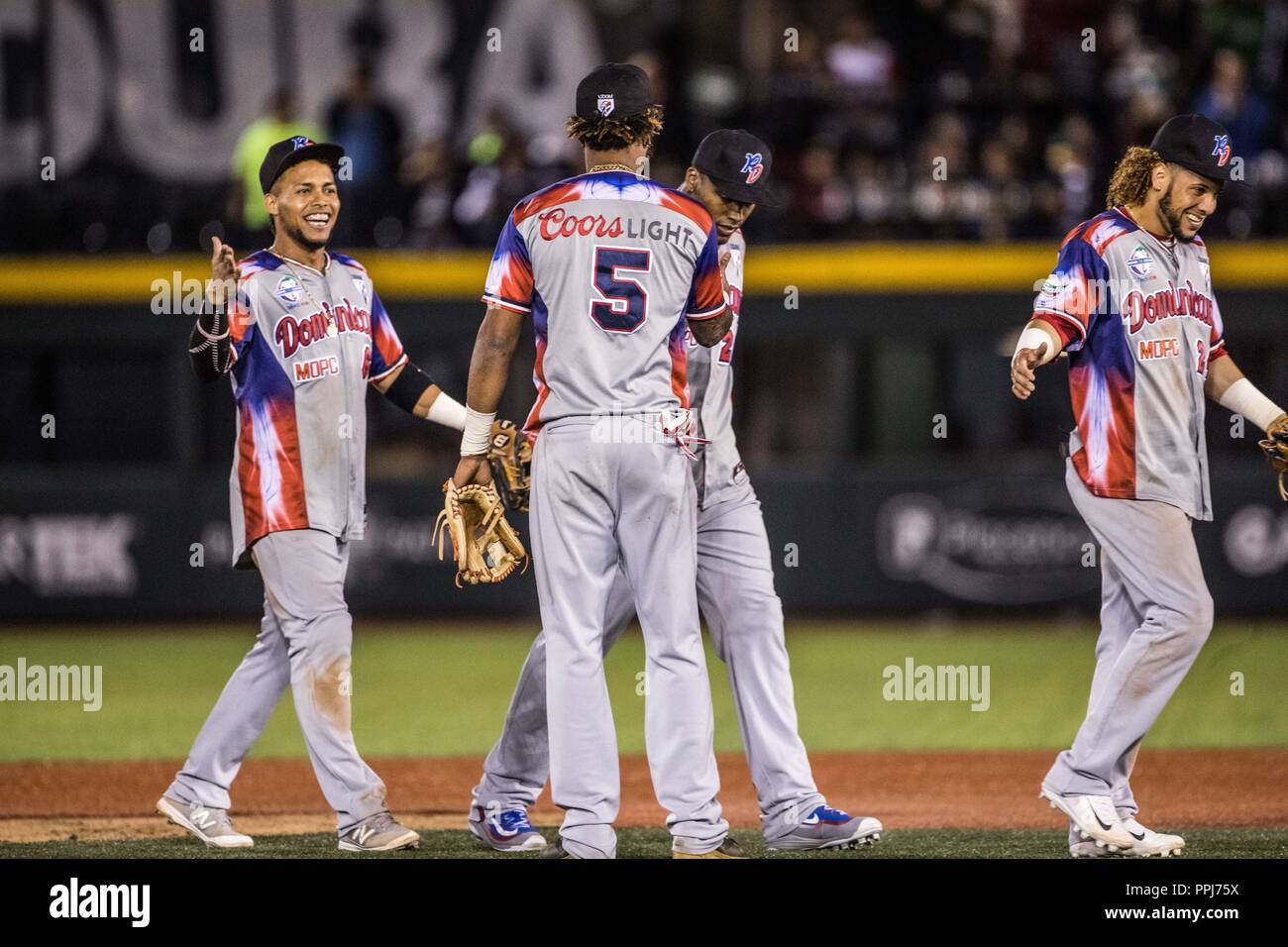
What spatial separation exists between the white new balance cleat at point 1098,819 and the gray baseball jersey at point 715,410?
1488 millimetres

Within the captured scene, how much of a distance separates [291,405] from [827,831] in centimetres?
231

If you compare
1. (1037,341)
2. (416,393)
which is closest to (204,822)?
(416,393)

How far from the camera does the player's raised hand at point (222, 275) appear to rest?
5789mm

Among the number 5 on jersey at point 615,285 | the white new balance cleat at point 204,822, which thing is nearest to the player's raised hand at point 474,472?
the number 5 on jersey at point 615,285

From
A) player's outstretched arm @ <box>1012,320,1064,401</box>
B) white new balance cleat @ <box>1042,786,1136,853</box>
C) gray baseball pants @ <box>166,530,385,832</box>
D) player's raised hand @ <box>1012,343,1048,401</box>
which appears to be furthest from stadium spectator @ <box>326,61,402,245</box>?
white new balance cleat @ <box>1042,786,1136,853</box>

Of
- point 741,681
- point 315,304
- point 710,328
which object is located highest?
point 315,304

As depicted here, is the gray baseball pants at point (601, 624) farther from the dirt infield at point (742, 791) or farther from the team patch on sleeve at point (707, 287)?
the dirt infield at point (742, 791)

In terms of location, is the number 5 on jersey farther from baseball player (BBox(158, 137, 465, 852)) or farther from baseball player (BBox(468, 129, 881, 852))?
baseball player (BBox(158, 137, 465, 852))

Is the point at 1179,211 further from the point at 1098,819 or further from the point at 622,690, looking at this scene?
the point at 622,690

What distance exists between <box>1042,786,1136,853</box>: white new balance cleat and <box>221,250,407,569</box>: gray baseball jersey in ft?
8.47

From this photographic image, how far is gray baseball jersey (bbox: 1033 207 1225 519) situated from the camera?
231 inches

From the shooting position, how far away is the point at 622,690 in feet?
36.3
